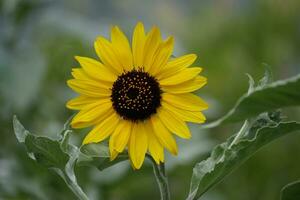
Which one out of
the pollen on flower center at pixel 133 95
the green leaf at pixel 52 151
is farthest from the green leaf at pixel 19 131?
the pollen on flower center at pixel 133 95

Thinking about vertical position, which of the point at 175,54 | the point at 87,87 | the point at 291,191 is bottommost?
the point at 175,54

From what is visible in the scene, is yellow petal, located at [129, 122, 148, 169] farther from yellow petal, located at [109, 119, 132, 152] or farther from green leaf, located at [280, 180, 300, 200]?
green leaf, located at [280, 180, 300, 200]

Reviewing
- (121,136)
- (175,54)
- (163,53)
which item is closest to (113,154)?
(121,136)

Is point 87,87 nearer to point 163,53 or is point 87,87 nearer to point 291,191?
point 163,53

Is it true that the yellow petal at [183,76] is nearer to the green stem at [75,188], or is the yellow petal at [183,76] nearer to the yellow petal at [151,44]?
the yellow petal at [151,44]

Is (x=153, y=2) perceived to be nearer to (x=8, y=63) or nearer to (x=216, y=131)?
(x=216, y=131)
